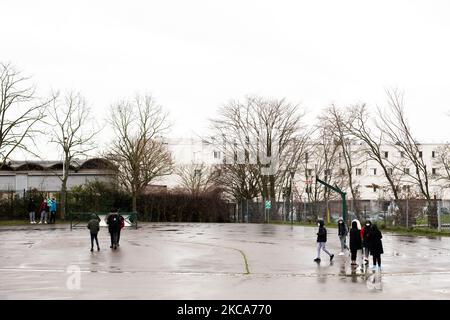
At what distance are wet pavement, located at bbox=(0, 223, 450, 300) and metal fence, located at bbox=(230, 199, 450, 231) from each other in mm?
8290

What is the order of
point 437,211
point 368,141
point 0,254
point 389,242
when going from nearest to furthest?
point 0,254
point 389,242
point 437,211
point 368,141

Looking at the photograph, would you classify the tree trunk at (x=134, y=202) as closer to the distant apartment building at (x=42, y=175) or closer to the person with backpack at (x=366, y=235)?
the distant apartment building at (x=42, y=175)

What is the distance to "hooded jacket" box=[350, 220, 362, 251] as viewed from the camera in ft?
66.9

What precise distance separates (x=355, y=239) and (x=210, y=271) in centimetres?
524

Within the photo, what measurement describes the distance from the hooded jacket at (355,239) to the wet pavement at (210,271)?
2.17 feet

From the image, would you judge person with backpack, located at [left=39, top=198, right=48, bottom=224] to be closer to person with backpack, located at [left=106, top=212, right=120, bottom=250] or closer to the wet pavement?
the wet pavement

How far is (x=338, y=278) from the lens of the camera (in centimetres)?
1723

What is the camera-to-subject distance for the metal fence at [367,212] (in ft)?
123

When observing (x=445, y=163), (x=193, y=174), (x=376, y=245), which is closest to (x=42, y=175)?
(x=193, y=174)

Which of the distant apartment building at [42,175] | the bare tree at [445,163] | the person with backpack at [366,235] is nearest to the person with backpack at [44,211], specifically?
the distant apartment building at [42,175]

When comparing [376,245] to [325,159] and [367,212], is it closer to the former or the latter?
[367,212]

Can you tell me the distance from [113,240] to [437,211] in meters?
19.9
